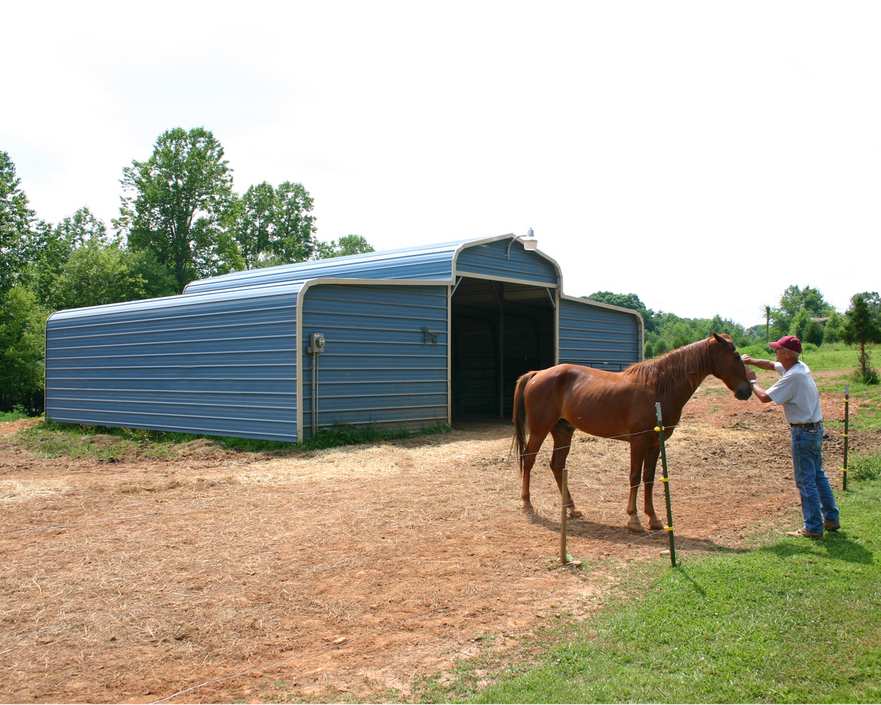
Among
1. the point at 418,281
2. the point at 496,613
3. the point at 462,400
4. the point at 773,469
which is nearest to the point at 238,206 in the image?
the point at 462,400

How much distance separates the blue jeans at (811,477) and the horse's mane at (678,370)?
1058mm

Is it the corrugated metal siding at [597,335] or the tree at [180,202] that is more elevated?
the tree at [180,202]

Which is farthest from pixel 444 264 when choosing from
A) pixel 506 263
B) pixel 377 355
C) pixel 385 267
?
pixel 377 355

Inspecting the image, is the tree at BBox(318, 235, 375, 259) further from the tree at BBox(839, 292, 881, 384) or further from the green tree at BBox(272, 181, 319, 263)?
the tree at BBox(839, 292, 881, 384)

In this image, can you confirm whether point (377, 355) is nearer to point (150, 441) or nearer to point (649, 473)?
point (150, 441)

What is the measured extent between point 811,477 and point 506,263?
11639 mm

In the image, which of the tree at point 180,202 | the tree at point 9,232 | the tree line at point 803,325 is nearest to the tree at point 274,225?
the tree at point 180,202

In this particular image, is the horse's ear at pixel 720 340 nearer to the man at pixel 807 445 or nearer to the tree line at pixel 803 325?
the man at pixel 807 445

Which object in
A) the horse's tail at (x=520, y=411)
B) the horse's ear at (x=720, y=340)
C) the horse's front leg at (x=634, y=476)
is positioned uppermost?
the horse's ear at (x=720, y=340)

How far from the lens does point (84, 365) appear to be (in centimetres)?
1706

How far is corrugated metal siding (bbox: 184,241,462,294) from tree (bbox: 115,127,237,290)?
27165 mm

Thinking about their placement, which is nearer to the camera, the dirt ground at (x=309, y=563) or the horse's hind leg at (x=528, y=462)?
the dirt ground at (x=309, y=563)

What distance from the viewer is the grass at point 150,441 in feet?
40.2

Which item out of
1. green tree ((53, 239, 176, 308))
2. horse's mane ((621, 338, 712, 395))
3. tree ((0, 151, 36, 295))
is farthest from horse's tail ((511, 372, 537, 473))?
green tree ((53, 239, 176, 308))
